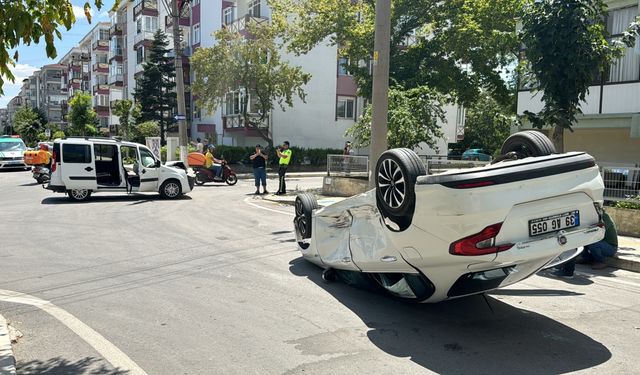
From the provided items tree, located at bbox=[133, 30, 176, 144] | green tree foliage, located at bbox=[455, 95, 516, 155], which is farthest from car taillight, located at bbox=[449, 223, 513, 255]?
green tree foliage, located at bbox=[455, 95, 516, 155]

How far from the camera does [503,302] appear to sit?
5973 millimetres

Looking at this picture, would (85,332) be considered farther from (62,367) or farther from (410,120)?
(410,120)

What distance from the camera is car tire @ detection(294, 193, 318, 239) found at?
7.45 m

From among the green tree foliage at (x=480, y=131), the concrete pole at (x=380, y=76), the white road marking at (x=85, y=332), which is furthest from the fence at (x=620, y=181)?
the green tree foliage at (x=480, y=131)

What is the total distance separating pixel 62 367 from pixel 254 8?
119ft

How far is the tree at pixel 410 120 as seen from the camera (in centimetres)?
1725

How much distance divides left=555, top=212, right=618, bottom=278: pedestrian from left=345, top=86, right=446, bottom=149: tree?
9546mm

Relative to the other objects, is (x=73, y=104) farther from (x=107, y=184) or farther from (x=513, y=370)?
(x=513, y=370)

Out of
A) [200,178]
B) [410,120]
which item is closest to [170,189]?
[200,178]

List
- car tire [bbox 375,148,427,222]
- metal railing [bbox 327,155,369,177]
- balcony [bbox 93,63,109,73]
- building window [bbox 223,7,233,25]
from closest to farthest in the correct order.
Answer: car tire [bbox 375,148,427,222] < metal railing [bbox 327,155,369,177] < building window [bbox 223,7,233,25] < balcony [bbox 93,63,109,73]

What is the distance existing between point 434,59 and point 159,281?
874 inches

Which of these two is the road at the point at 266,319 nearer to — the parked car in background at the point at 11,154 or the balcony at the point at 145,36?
the parked car in background at the point at 11,154

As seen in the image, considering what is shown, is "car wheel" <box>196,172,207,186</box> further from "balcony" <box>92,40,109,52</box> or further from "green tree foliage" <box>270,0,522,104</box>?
"balcony" <box>92,40,109,52</box>

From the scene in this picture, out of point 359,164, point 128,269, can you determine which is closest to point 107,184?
point 359,164
